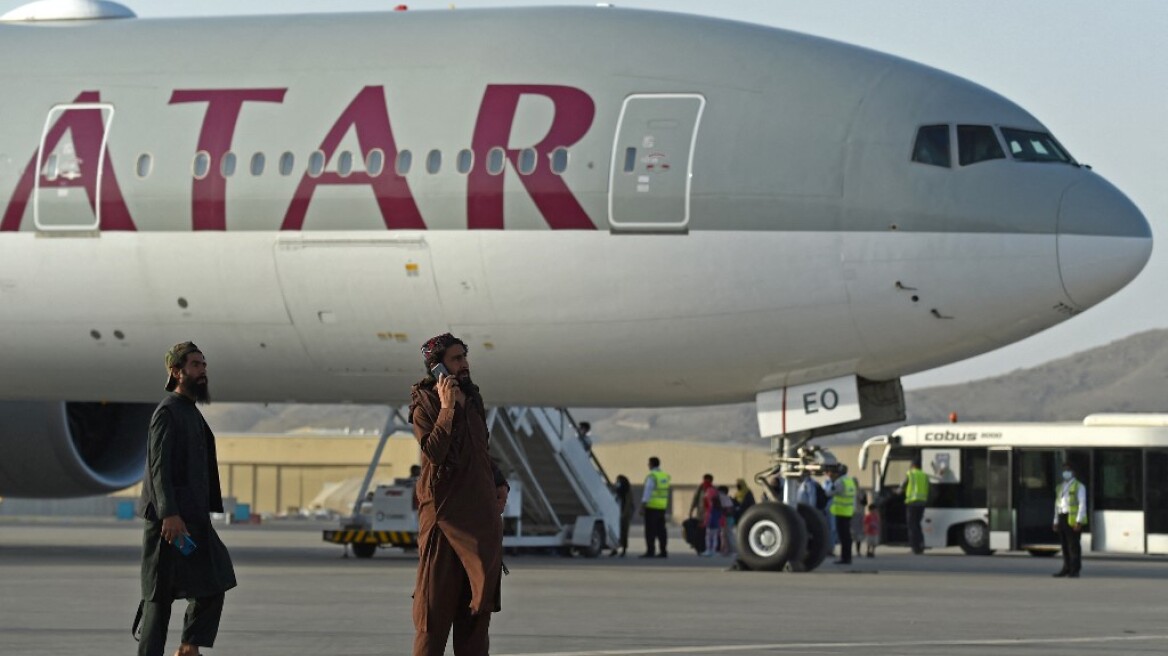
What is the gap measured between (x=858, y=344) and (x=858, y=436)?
465 feet

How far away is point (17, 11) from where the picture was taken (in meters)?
24.9

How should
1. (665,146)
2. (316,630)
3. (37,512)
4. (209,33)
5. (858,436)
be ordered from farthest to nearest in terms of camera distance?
(858,436), (37,512), (209,33), (665,146), (316,630)

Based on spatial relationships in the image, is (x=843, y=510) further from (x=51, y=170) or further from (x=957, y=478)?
(x=51, y=170)

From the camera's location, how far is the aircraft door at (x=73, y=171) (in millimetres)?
22281

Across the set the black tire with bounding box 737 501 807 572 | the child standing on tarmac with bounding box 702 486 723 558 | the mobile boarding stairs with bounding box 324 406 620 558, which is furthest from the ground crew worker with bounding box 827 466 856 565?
the black tire with bounding box 737 501 807 572

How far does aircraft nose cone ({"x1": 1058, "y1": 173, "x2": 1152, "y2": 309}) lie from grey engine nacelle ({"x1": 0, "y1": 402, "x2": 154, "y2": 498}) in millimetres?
12224

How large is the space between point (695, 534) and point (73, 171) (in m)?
13.9

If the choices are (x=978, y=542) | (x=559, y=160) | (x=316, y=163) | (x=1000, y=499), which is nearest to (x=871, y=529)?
(x=978, y=542)

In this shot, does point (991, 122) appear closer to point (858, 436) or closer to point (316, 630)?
point (316, 630)

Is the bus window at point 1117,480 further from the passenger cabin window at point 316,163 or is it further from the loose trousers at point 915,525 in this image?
the passenger cabin window at point 316,163

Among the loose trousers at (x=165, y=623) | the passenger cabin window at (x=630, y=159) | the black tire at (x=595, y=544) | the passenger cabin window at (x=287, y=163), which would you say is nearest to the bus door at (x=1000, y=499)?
the black tire at (x=595, y=544)

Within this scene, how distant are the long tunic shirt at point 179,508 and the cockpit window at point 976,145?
36.8 ft

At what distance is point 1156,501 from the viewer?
34.8 meters

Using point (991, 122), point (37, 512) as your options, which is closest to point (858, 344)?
point (991, 122)
